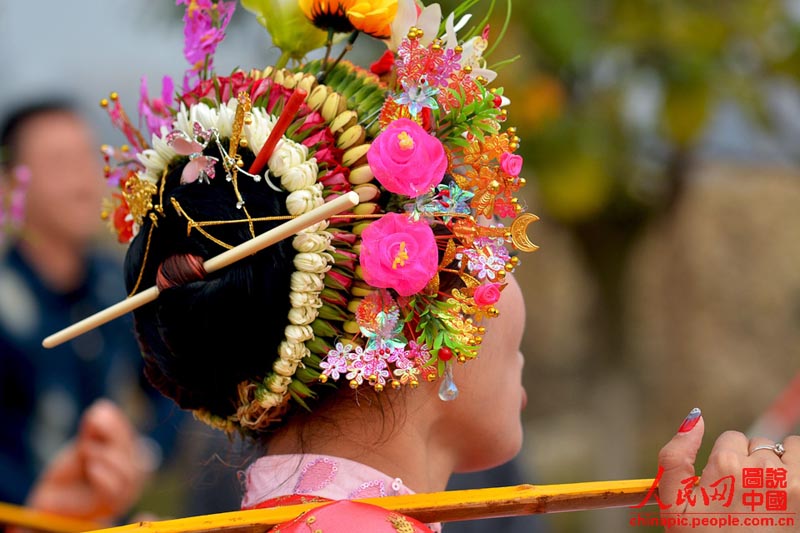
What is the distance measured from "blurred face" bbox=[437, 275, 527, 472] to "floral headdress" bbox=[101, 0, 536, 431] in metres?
0.08

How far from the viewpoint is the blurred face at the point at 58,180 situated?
448 cm

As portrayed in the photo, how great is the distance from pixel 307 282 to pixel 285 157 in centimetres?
20

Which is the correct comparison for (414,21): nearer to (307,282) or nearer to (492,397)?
(307,282)

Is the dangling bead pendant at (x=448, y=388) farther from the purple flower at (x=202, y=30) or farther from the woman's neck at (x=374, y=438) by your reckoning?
the purple flower at (x=202, y=30)

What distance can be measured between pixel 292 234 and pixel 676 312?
6.55 metres

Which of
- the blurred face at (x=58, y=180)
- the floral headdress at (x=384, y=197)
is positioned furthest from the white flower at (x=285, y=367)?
the blurred face at (x=58, y=180)

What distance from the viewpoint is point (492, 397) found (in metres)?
1.79

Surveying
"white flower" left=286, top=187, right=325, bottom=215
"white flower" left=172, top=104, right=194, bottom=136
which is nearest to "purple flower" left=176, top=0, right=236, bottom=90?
"white flower" left=172, top=104, right=194, bottom=136

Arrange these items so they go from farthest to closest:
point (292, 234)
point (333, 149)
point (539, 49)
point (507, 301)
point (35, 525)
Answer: point (539, 49), point (35, 525), point (507, 301), point (333, 149), point (292, 234)

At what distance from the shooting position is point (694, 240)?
7734mm

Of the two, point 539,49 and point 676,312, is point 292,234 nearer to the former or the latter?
point 539,49

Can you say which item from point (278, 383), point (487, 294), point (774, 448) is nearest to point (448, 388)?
point (487, 294)

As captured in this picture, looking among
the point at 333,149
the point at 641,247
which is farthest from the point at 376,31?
the point at 641,247

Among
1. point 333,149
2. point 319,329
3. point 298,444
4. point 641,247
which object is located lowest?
point 298,444
